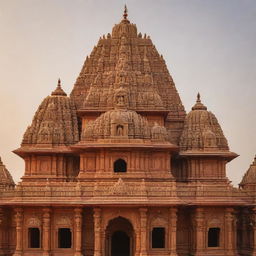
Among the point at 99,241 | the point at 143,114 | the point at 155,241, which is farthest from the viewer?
the point at 143,114

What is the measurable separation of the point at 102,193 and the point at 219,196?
251 inches

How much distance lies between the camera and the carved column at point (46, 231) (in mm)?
45125

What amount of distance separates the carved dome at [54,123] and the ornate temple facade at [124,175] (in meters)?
0.07

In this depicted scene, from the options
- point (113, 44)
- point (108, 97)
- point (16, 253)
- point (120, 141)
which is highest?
point (113, 44)

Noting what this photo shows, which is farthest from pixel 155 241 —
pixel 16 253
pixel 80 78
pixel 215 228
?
pixel 80 78

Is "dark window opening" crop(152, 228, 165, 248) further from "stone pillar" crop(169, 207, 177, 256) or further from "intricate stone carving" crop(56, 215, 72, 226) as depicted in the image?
"intricate stone carving" crop(56, 215, 72, 226)

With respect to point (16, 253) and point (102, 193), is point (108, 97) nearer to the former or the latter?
point (102, 193)

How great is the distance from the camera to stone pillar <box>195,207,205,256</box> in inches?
1796

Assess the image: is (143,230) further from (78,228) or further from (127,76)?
(127,76)

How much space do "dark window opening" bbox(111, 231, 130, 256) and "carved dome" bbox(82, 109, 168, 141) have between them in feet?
19.0

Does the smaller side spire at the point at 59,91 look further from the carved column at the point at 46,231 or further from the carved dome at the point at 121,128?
the carved column at the point at 46,231

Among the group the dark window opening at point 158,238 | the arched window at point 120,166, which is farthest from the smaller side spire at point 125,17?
the dark window opening at point 158,238

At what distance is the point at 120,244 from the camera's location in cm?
4894

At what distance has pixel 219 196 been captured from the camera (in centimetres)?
4603
